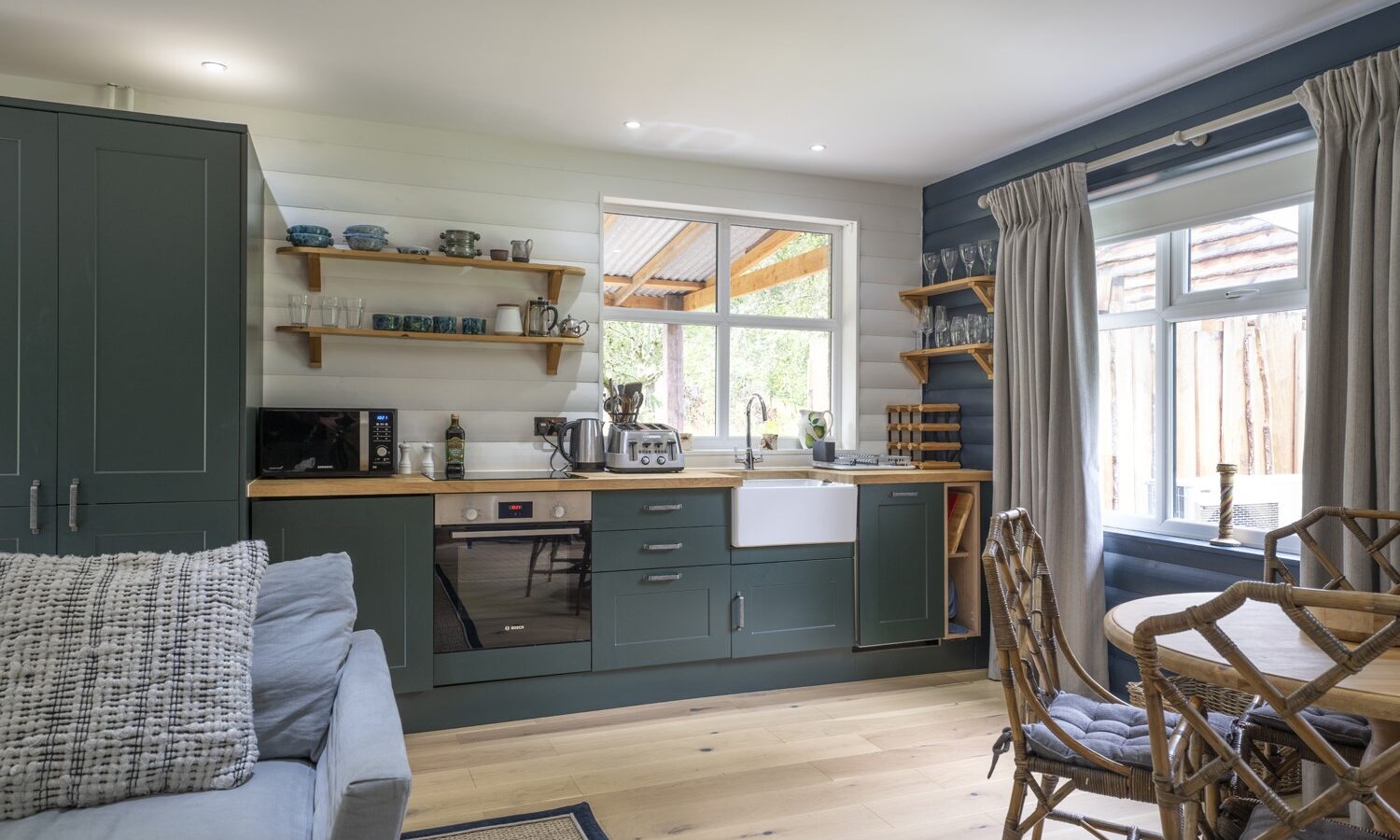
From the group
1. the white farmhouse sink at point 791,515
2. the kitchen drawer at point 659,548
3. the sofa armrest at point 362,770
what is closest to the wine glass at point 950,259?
the white farmhouse sink at point 791,515

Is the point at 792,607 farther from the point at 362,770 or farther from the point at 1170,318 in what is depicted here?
the point at 362,770

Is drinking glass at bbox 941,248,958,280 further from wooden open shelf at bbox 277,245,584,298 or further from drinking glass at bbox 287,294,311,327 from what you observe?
drinking glass at bbox 287,294,311,327

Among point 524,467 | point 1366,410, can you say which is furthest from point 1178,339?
point 524,467

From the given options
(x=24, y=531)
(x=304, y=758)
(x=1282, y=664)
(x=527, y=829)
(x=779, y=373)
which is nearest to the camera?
(x=1282, y=664)

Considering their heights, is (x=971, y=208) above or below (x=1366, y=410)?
above

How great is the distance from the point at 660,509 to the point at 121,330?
1982mm

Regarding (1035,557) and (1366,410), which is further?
(1366,410)

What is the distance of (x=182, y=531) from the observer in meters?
2.91

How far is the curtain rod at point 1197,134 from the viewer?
9.41ft

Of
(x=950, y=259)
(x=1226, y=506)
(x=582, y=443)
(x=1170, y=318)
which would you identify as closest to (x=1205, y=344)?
(x=1170, y=318)

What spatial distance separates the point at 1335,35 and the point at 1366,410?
1.19m

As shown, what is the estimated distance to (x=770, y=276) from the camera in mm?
4645

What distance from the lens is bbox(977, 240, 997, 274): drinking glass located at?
4094mm

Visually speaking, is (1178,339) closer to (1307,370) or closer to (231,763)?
(1307,370)
